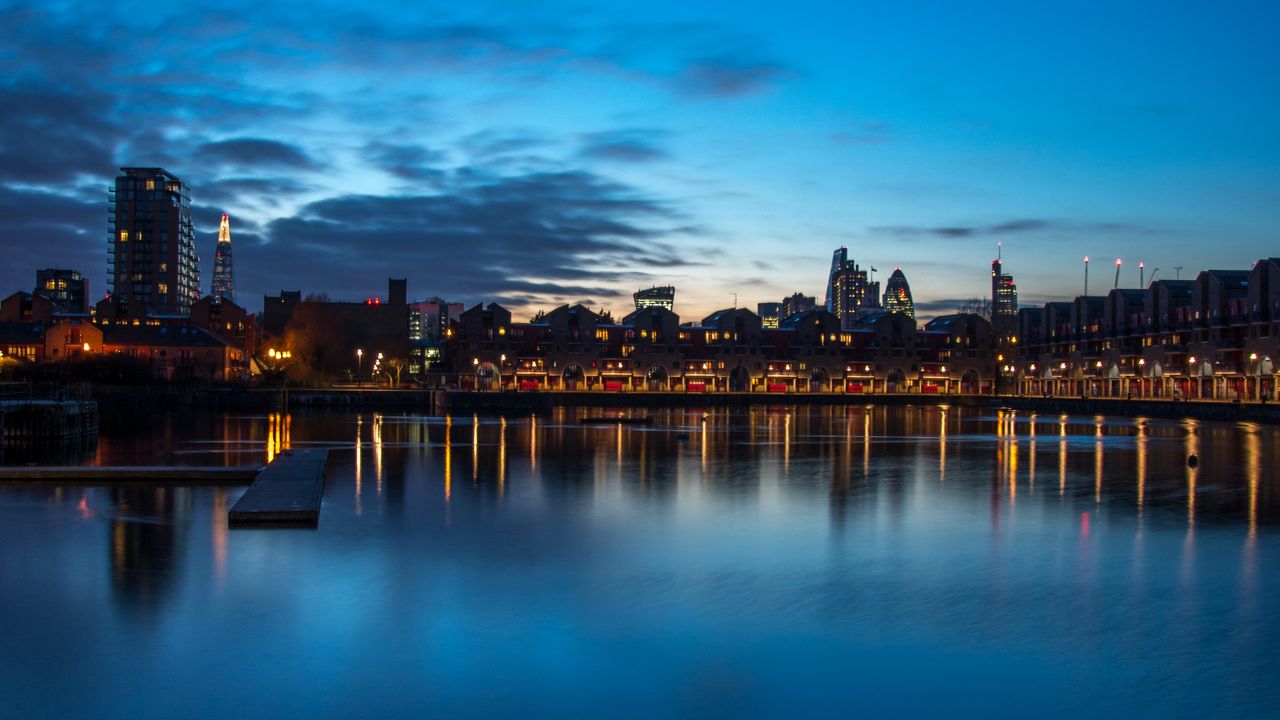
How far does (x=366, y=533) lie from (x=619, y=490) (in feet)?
33.0

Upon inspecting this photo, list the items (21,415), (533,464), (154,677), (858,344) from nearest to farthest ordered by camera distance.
Result: 1. (154,677)
2. (533,464)
3. (21,415)
4. (858,344)

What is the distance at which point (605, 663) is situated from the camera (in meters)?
12.9

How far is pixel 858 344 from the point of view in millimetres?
132000

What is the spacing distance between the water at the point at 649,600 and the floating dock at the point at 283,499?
0.58 metres

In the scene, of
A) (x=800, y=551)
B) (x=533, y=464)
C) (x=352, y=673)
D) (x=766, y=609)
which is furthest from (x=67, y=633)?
(x=533, y=464)

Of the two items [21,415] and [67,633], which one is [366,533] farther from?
[21,415]

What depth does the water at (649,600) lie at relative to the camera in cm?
1184

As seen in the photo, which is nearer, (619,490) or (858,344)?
(619,490)

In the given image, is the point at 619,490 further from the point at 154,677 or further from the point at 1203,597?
the point at 154,677

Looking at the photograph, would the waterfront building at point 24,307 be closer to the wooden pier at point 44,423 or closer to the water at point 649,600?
the wooden pier at point 44,423

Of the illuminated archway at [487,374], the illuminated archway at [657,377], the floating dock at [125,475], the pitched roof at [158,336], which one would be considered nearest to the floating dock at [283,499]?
the floating dock at [125,475]

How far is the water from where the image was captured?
11.8 m

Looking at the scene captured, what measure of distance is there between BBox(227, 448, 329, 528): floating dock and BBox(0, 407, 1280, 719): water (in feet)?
1.91

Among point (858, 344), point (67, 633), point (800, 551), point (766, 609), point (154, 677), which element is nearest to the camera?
point (154, 677)
